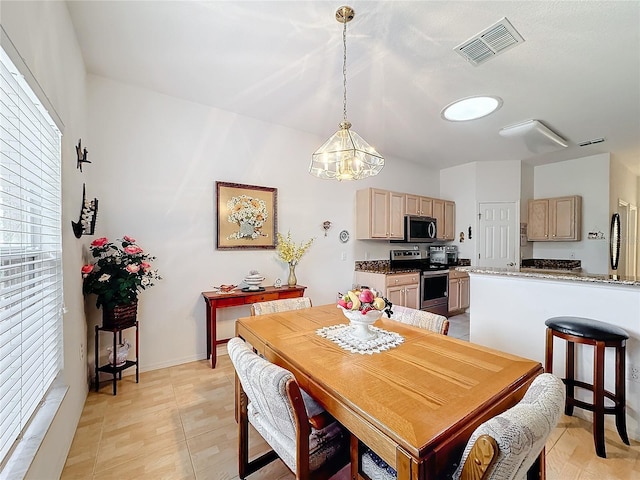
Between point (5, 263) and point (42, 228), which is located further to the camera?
point (42, 228)

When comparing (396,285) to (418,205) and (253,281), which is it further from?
(253,281)

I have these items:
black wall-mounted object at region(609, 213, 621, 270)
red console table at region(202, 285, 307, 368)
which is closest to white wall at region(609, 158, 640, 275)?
black wall-mounted object at region(609, 213, 621, 270)

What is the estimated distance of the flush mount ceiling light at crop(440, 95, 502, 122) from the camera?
116 inches

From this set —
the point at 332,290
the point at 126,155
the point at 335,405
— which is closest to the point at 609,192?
the point at 332,290

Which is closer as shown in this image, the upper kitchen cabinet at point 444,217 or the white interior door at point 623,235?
the white interior door at point 623,235

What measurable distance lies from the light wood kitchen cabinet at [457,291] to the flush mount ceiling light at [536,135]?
222cm

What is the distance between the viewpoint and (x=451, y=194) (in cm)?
556

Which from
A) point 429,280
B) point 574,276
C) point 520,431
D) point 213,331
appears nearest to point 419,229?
point 429,280

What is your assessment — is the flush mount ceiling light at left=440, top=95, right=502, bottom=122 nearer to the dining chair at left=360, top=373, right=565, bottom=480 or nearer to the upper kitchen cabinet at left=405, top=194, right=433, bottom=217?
the upper kitchen cabinet at left=405, top=194, right=433, bottom=217

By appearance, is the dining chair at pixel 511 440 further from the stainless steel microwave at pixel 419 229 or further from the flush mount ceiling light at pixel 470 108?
the stainless steel microwave at pixel 419 229

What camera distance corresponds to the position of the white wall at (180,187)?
2.71 metres

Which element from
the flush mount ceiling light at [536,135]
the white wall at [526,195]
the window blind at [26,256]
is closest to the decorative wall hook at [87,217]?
the window blind at [26,256]

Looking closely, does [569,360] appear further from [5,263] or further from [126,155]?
[126,155]

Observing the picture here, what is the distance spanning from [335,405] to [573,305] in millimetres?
2191
